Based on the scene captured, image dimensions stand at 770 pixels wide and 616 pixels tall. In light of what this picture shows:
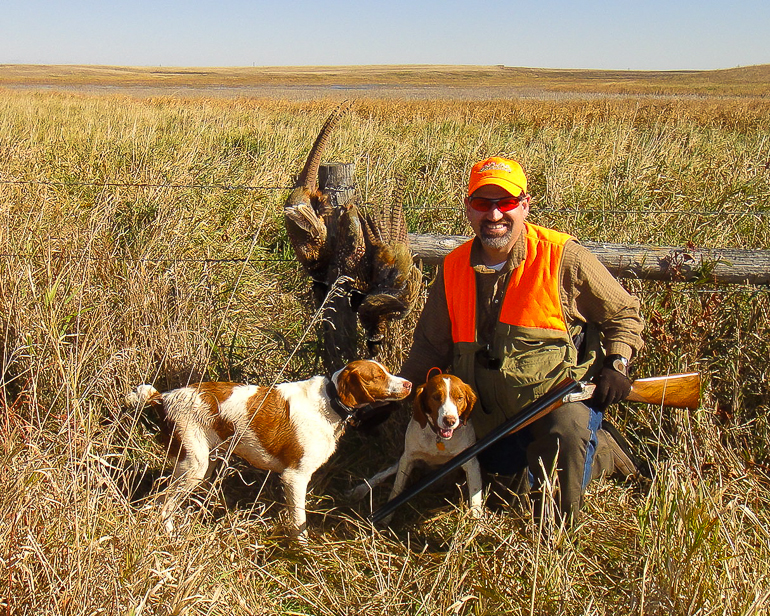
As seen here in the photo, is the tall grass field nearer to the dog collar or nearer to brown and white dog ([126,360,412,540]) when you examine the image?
brown and white dog ([126,360,412,540])

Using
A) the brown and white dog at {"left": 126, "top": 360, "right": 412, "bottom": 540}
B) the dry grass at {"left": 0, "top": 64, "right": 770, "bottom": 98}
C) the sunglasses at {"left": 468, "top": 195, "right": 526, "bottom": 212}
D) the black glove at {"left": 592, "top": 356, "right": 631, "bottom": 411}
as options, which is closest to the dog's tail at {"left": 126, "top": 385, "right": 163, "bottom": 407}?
the brown and white dog at {"left": 126, "top": 360, "right": 412, "bottom": 540}

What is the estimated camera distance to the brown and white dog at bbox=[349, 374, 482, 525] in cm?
301

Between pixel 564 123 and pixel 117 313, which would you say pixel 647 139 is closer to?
pixel 564 123

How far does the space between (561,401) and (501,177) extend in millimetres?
1079

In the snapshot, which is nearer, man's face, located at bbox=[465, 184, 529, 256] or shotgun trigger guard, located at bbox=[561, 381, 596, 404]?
shotgun trigger guard, located at bbox=[561, 381, 596, 404]

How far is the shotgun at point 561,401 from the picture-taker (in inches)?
118

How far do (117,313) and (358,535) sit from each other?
1.93 m

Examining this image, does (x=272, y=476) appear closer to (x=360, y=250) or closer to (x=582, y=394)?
(x=360, y=250)

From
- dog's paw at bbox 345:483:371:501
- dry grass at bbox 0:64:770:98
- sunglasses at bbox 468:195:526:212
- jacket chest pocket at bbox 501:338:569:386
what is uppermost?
dry grass at bbox 0:64:770:98

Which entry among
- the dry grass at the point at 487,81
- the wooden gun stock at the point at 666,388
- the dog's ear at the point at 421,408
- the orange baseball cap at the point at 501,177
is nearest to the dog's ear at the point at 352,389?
the dog's ear at the point at 421,408

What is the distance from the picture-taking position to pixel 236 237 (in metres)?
6.54

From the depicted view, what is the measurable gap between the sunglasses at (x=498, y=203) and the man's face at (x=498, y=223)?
1 centimetres

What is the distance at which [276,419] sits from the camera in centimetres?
325

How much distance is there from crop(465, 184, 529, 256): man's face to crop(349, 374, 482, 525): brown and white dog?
679 millimetres
